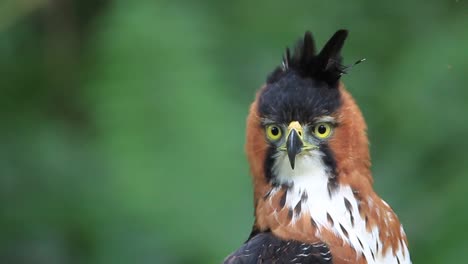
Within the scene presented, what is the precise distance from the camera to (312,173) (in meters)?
5.52

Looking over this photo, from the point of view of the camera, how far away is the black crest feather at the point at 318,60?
17.9ft

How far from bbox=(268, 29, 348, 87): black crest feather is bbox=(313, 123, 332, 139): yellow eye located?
19 centimetres

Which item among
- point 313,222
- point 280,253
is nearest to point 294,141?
point 313,222

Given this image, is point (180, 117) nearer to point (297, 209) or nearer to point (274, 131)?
point (274, 131)

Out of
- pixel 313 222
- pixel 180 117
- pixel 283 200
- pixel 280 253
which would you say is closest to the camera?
pixel 280 253

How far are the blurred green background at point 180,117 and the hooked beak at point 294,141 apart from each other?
1533 millimetres

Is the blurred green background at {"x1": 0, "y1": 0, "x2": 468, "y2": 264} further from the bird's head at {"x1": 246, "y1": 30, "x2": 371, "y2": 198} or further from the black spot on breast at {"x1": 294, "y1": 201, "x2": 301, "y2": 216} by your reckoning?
the black spot on breast at {"x1": 294, "y1": 201, "x2": 301, "y2": 216}

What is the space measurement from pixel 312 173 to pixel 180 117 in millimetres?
1966

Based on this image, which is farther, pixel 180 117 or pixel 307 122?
pixel 180 117

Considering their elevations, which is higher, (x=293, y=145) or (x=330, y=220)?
(x=293, y=145)

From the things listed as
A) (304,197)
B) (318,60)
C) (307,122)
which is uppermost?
(318,60)

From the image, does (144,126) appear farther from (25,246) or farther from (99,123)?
(25,246)

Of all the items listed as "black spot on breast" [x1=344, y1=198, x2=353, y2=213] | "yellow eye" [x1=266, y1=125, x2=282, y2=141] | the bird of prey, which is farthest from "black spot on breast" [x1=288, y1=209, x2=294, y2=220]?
"yellow eye" [x1=266, y1=125, x2=282, y2=141]

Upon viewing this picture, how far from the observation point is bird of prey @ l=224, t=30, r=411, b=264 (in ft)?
17.5
